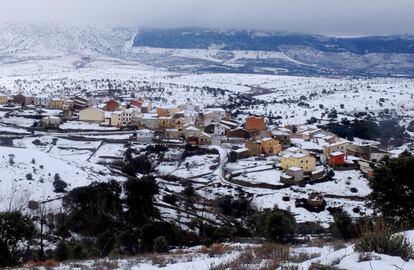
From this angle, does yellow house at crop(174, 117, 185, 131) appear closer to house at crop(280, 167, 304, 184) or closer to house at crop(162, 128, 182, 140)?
house at crop(162, 128, 182, 140)

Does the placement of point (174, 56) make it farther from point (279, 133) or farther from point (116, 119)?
point (279, 133)

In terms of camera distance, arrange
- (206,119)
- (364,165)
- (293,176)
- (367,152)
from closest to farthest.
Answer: (293,176) → (364,165) → (367,152) → (206,119)

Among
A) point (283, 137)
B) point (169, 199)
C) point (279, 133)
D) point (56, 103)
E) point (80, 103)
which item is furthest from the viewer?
point (56, 103)

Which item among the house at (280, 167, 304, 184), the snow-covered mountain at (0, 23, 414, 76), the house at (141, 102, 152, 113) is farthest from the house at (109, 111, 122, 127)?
the snow-covered mountain at (0, 23, 414, 76)

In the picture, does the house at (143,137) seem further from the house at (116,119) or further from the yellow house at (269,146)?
the yellow house at (269,146)

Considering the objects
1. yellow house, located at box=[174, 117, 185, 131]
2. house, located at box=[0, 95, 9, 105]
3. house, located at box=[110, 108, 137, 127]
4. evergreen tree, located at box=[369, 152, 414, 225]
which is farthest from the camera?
house, located at box=[0, 95, 9, 105]

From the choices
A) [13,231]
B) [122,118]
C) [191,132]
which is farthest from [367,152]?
[13,231]

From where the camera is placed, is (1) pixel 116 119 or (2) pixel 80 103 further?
(2) pixel 80 103
